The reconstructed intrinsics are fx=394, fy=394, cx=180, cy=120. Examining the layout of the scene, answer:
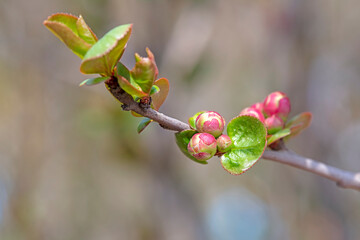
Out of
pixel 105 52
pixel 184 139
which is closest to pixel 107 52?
pixel 105 52

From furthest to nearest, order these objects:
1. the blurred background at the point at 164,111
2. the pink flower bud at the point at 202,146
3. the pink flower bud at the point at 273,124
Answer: the blurred background at the point at 164,111 → the pink flower bud at the point at 273,124 → the pink flower bud at the point at 202,146

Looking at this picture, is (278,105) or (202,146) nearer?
(202,146)

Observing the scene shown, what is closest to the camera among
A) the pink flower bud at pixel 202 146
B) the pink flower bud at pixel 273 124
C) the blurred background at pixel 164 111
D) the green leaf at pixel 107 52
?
the green leaf at pixel 107 52

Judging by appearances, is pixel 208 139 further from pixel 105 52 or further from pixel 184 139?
pixel 105 52

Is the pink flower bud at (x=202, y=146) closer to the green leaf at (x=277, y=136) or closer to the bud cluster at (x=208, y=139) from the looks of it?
the bud cluster at (x=208, y=139)

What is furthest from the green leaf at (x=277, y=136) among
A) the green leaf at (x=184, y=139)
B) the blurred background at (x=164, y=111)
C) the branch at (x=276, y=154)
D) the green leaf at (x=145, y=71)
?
the blurred background at (x=164, y=111)

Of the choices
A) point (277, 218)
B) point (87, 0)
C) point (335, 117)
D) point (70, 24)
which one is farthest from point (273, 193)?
point (70, 24)
